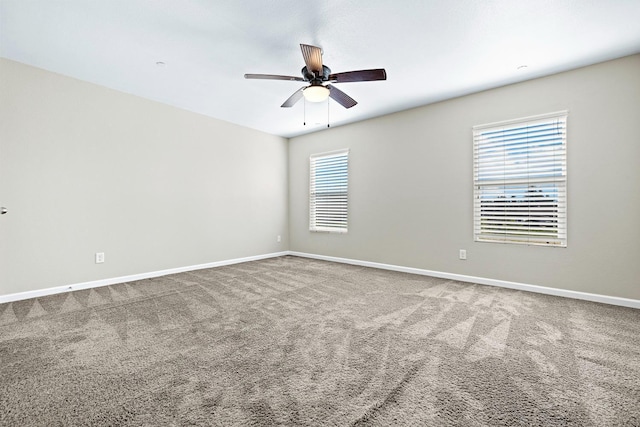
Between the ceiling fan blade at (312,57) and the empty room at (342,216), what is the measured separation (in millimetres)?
28

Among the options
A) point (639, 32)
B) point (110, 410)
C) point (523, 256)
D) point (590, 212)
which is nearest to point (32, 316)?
point (110, 410)

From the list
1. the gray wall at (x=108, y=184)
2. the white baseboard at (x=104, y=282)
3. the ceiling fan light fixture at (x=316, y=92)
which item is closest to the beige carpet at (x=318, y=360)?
the white baseboard at (x=104, y=282)

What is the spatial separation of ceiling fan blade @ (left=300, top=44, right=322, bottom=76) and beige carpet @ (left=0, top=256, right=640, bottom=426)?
231 cm

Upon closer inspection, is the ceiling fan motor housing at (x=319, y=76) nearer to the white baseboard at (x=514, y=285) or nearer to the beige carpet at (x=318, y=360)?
the beige carpet at (x=318, y=360)

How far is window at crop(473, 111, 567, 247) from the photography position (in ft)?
11.0

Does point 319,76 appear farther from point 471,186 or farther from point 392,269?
point 392,269

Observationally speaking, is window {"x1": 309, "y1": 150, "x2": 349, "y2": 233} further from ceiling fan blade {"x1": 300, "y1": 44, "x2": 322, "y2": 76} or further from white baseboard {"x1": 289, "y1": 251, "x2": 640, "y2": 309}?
ceiling fan blade {"x1": 300, "y1": 44, "x2": 322, "y2": 76}

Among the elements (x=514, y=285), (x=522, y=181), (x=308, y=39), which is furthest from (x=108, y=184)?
(x=514, y=285)

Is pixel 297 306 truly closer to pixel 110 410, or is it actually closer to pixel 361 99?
pixel 110 410

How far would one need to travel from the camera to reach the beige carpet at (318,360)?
1.40 meters

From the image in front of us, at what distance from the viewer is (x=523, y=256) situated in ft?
11.8

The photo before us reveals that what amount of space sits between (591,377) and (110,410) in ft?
8.73

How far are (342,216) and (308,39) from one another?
329 centimetres

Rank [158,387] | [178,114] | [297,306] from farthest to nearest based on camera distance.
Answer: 1. [178,114]
2. [297,306]
3. [158,387]
